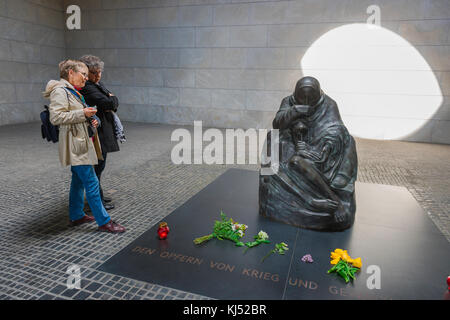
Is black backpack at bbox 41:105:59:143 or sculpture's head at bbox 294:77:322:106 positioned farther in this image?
sculpture's head at bbox 294:77:322:106

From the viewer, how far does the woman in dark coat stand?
355 centimetres

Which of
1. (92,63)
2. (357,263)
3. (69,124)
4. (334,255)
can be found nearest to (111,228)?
(69,124)

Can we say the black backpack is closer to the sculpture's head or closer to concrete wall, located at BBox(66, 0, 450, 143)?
the sculpture's head

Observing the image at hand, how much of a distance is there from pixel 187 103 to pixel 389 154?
638 cm

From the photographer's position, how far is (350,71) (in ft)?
31.0

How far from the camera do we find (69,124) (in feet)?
10.3

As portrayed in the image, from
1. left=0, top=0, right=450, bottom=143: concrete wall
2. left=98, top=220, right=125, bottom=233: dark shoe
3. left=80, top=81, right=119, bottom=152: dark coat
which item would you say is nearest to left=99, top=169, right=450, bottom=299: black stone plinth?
left=98, top=220, right=125, bottom=233: dark shoe

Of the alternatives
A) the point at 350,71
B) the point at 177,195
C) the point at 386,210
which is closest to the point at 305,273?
the point at 386,210

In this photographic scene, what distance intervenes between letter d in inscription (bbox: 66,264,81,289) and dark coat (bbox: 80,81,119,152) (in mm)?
1413

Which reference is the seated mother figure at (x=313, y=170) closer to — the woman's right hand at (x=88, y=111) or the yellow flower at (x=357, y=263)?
the yellow flower at (x=357, y=263)

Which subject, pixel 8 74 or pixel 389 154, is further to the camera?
pixel 8 74

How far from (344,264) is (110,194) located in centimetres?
328
